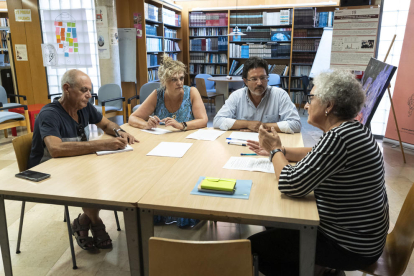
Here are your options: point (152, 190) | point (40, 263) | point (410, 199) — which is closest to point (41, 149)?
point (40, 263)

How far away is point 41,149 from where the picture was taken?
1971mm

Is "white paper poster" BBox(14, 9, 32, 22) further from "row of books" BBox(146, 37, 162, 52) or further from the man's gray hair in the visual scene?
the man's gray hair

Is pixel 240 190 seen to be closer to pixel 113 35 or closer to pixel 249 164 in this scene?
pixel 249 164

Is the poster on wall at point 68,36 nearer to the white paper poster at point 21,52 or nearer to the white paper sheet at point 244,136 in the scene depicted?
the white paper poster at point 21,52

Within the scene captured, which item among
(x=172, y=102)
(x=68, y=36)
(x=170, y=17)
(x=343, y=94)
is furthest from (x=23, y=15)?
(x=343, y=94)

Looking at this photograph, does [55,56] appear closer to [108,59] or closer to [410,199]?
[108,59]

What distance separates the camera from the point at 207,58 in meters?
8.32

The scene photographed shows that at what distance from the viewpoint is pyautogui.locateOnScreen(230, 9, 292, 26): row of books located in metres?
7.43

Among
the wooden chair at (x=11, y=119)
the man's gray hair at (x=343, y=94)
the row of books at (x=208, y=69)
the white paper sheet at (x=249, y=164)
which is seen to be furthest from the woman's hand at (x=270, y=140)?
the row of books at (x=208, y=69)

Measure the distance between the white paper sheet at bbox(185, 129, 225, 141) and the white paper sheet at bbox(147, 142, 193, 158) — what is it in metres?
0.19

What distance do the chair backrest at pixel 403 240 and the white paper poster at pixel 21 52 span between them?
677 cm

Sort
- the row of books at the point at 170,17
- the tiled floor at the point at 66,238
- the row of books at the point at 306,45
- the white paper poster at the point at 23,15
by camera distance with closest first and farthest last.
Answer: the tiled floor at the point at 66,238 → the white paper poster at the point at 23,15 → the row of books at the point at 170,17 → the row of books at the point at 306,45

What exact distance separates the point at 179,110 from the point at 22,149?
128 cm

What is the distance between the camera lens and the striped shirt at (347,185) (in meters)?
1.19
